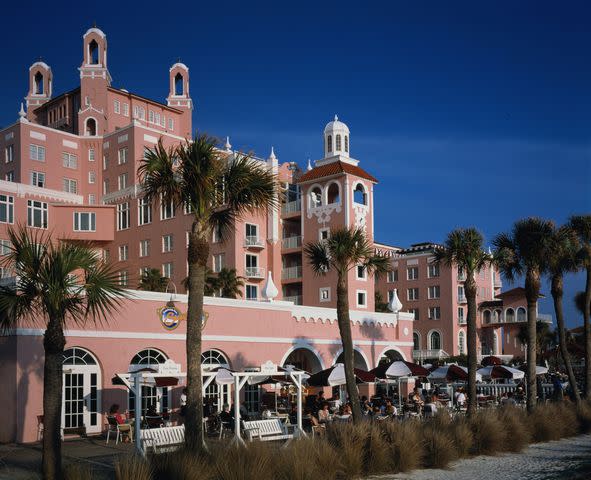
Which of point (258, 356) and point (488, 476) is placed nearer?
point (488, 476)

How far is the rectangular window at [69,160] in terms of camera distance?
5925 cm

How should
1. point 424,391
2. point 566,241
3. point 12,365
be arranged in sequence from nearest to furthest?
point 12,365 < point 566,241 < point 424,391

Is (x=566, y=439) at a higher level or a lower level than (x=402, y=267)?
lower

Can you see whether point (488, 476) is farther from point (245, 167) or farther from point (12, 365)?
point (12, 365)

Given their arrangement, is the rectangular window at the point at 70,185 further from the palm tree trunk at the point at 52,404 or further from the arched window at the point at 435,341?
the palm tree trunk at the point at 52,404

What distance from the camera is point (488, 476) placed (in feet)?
59.1

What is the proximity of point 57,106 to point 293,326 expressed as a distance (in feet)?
149

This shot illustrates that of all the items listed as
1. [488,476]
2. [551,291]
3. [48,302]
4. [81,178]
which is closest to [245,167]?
[48,302]

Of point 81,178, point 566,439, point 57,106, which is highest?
point 57,106

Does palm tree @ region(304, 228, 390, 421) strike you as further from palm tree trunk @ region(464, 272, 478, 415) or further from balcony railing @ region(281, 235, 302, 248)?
balcony railing @ region(281, 235, 302, 248)

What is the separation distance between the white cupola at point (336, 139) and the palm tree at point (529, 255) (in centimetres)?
2288

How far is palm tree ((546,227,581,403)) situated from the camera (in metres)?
32.0

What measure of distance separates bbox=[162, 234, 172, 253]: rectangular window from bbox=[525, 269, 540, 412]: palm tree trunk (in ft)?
89.2

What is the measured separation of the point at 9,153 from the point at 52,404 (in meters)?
48.8
